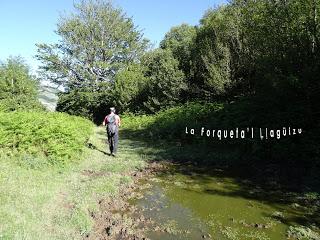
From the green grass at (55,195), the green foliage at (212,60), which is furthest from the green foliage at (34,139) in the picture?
the green foliage at (212,60)

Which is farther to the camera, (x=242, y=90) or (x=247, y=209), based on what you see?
(x=242, y=90)

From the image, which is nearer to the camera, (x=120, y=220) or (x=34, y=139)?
(x=120, y=220)

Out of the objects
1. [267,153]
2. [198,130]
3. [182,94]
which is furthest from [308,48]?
[182,94]

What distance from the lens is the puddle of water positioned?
7.54 metres

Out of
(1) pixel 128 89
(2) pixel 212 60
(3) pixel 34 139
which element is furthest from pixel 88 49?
(3) pixel 34 139

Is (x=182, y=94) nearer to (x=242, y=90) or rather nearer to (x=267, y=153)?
(x=242, y=90)

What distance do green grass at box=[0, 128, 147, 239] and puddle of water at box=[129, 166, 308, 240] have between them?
1293 millimetres

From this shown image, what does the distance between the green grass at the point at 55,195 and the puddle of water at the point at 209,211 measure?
1.29 metres

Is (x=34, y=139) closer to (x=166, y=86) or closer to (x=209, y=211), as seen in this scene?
(x=209, y=211)

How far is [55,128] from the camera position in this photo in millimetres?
12375

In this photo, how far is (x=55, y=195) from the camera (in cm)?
919

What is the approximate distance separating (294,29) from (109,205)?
9.98 m

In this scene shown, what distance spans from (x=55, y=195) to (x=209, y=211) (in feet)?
12.2

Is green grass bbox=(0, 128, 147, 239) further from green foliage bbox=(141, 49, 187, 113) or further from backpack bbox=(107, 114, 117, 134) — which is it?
green foliage bbox=(141, 49, 187, 113)
